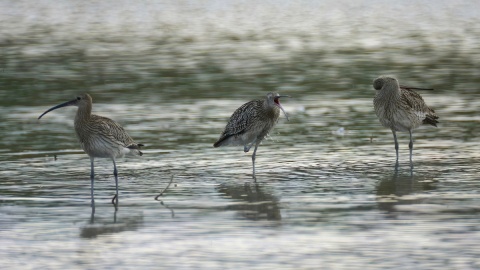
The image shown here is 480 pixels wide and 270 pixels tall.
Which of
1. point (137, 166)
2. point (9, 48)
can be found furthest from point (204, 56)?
point (137, 166)

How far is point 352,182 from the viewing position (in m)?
12.2

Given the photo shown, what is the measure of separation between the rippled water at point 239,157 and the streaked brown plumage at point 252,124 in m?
0.24

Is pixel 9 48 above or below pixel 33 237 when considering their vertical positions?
below

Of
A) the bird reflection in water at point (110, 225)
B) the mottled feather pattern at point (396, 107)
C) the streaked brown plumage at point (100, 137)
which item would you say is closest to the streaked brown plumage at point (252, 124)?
the mottled feather pattern at point (396, 107)

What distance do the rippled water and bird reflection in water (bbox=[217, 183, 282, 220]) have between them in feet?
0.08

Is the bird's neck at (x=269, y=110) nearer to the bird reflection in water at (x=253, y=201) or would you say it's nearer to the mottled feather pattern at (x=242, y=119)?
the mottled feather pattern at (x=242, y=119)

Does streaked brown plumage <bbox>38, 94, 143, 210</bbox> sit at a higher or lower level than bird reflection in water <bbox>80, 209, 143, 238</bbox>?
higher

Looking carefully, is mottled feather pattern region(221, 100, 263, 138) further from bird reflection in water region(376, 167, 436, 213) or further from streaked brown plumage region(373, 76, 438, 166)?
bird reflection in water region(376, 167, 436, 213)

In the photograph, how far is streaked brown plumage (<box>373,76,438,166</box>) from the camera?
14202 mm

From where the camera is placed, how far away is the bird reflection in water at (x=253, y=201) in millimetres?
10617

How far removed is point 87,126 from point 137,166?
143 centimetres

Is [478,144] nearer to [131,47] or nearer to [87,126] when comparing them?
[87,126]

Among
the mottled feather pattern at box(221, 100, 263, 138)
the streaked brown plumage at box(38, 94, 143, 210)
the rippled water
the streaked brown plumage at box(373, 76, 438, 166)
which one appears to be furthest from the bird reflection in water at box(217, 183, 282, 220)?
the streaked brown plumage at box(373, 76, 438, 166)

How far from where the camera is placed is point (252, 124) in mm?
13938
